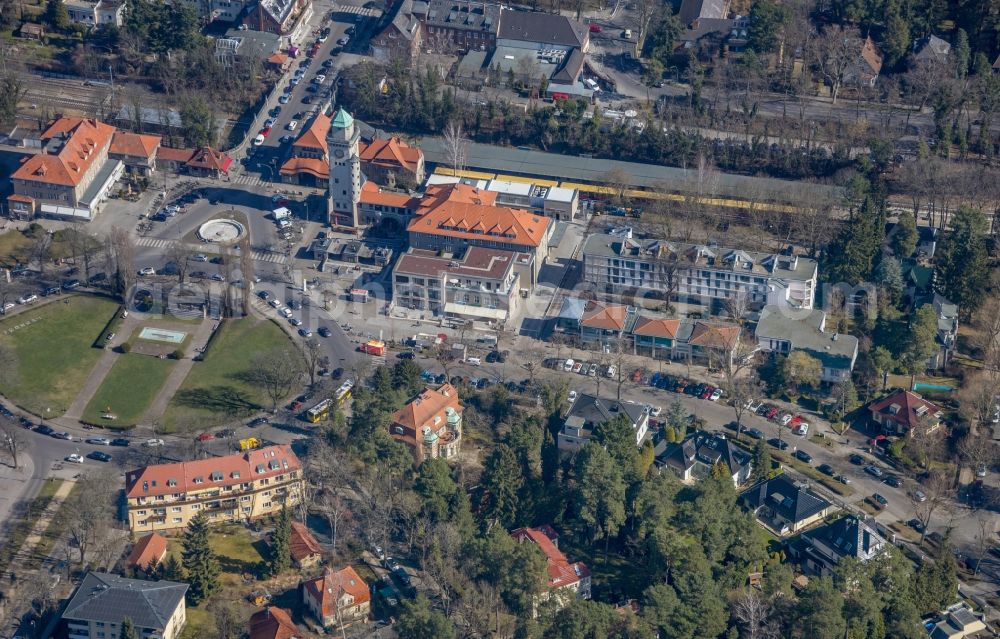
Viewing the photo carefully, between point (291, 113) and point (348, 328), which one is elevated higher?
point (291, 113)

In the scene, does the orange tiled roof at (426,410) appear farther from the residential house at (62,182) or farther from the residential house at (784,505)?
the residential house at (62,182)

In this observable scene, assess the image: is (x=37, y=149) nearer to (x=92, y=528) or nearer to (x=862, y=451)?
(x=92, y=528)

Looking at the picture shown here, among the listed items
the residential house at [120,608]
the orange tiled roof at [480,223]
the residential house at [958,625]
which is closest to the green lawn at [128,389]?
the residential house at [120,608]

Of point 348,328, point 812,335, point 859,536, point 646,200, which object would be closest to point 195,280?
point 348,328

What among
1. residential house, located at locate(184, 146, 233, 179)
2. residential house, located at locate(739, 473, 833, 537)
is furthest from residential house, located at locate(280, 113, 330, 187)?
residential house, located at locate(739, 473, 833, 537)

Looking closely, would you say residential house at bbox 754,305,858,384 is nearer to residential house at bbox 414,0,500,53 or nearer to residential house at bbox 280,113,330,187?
residential house at bbox 280,113,330,187

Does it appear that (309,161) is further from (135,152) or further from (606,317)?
(606,317)
